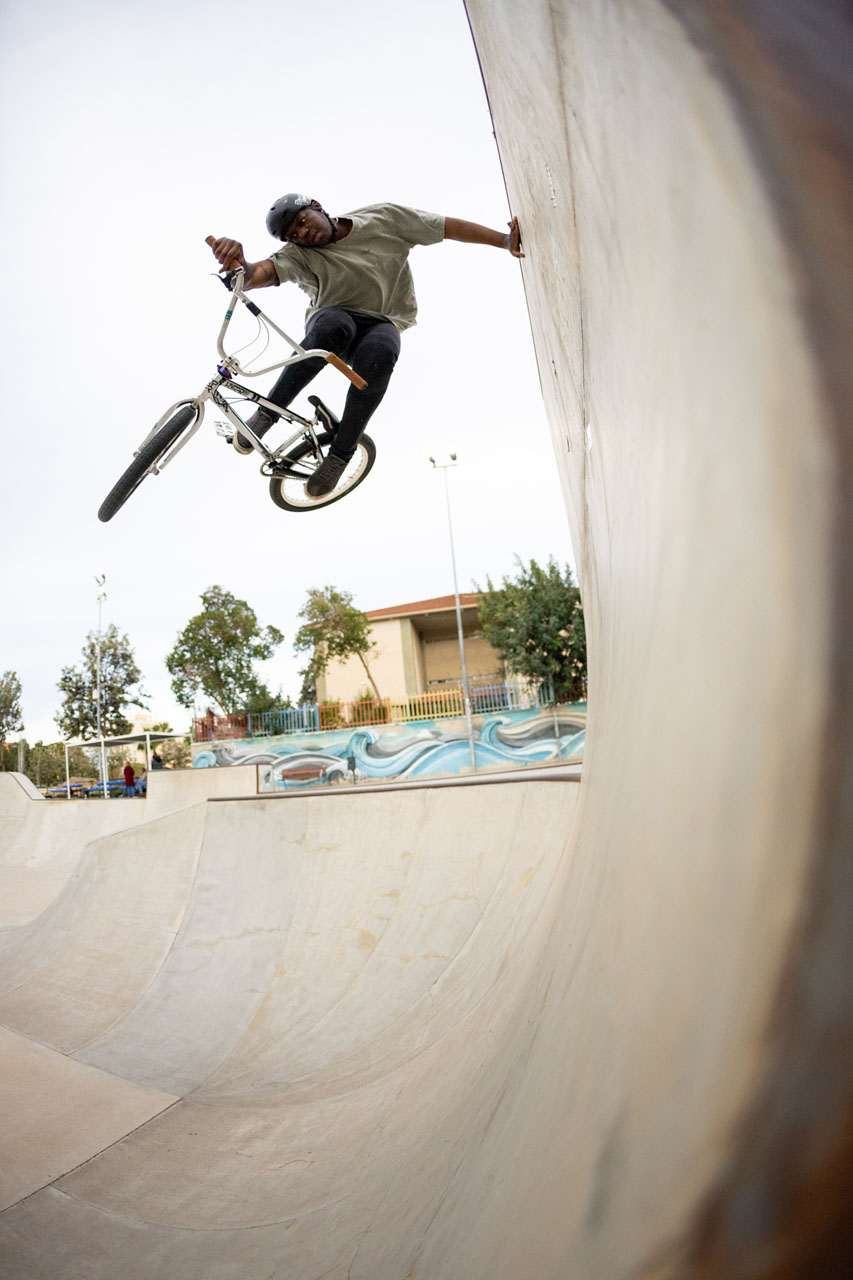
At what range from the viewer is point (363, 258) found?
10.5ft

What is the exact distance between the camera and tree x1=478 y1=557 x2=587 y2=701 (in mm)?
23328

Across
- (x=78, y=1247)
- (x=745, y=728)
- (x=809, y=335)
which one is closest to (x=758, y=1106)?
(x=745, y=728)

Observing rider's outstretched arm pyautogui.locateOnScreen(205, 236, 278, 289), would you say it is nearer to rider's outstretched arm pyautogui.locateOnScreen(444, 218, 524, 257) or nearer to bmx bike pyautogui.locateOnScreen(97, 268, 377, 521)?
bmx bike pyautogui.locateOnScreen(97, 268, 377, 521)

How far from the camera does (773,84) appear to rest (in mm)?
327

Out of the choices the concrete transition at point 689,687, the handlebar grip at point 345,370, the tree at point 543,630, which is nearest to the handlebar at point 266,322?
the handlebar grip at point 345,370

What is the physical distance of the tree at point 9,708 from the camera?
35281 millimetres

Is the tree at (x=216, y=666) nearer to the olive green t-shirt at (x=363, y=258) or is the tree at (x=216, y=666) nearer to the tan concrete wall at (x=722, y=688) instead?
the olive green t-shirt at (x=363, y=258)

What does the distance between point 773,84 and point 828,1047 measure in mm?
408

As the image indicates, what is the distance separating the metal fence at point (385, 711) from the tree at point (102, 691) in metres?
9.23

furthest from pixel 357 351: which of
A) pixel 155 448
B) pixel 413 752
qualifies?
pixel 413 752

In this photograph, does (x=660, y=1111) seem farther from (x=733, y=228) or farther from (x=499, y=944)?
(x=499, y=944)

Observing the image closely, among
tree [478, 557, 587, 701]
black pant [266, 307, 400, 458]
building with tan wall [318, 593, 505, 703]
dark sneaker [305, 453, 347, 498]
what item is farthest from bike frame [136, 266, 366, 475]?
building with tan wall [318, 593, 505, 703]

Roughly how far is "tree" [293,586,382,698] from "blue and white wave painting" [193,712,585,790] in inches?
251

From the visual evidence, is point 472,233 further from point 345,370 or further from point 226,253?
point 226,253
